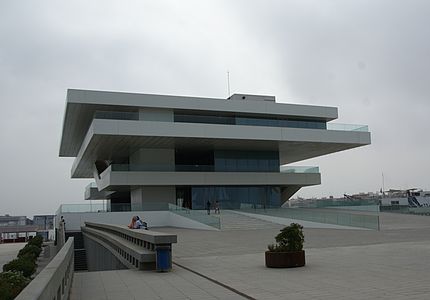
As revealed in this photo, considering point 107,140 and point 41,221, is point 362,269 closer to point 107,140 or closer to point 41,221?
point 107,140

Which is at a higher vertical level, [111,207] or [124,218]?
[111,207]

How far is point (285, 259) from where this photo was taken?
13.0 meters

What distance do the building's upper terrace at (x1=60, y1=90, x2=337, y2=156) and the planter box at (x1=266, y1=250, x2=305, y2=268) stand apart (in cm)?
3153

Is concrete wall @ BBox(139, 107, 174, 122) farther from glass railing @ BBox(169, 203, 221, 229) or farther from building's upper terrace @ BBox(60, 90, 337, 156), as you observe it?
glass railing @ BBox(169, 203, 221, 229)

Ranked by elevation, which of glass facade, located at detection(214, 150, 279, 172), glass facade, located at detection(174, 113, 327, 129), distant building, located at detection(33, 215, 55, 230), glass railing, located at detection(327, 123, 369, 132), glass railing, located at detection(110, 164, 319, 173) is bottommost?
distant building, located at detection(33, 215, 55, 230)

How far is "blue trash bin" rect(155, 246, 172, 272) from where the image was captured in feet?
44.0

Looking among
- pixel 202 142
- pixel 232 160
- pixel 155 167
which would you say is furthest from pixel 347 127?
pixel 155 167

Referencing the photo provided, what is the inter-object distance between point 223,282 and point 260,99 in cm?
4447

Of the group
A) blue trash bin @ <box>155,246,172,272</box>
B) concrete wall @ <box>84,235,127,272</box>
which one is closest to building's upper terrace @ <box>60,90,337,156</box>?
concrete wall @ <box>84,235,127,272</box>

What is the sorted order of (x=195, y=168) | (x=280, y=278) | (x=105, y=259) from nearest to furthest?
(x=280, y=278) < (x=105, y=259) < (x=195, y=168)

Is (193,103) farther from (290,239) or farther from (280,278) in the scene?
(280,278)

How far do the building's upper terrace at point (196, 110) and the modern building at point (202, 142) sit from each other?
3.7 inches

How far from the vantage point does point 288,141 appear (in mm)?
47875

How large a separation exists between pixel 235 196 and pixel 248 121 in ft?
27.8
